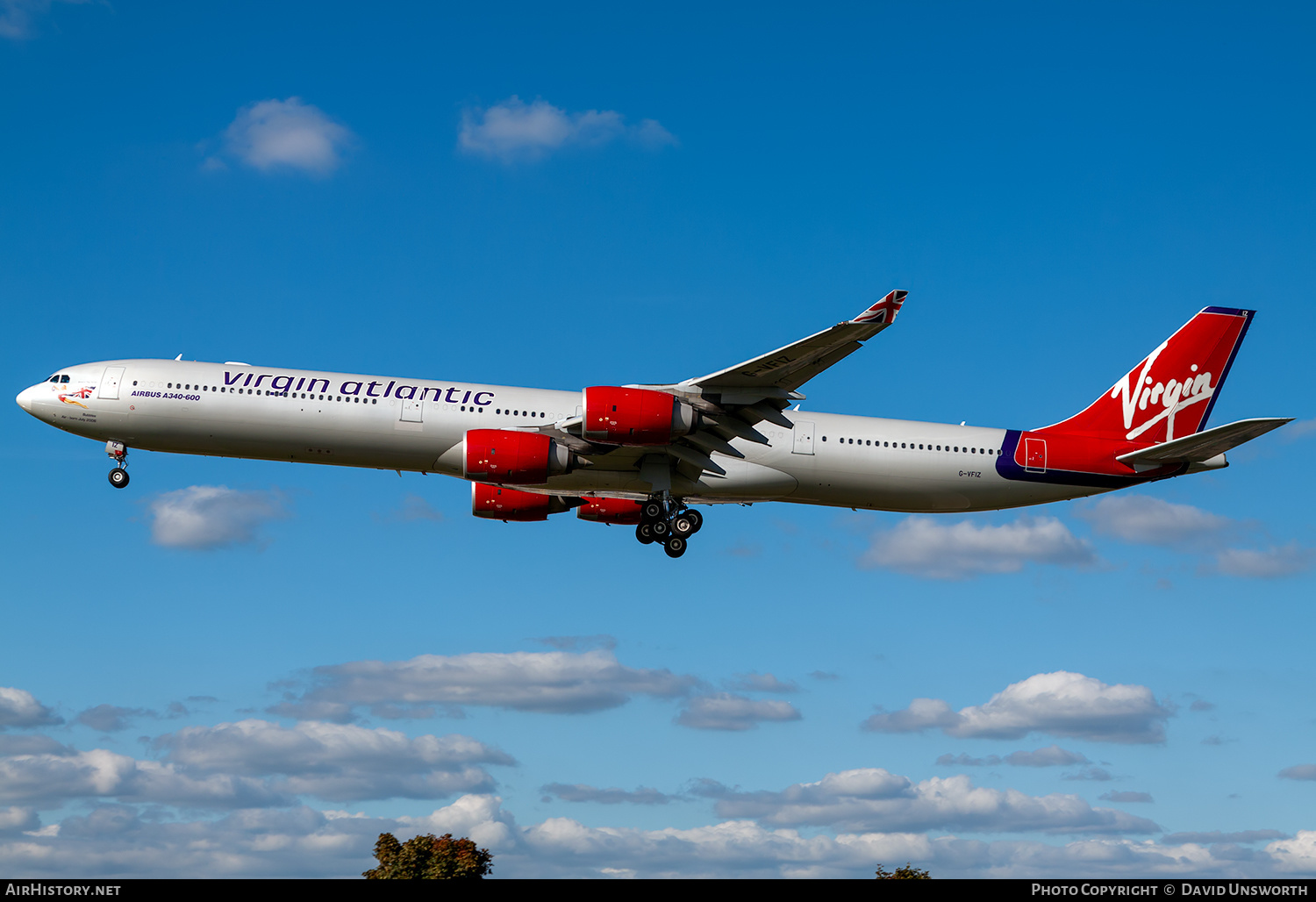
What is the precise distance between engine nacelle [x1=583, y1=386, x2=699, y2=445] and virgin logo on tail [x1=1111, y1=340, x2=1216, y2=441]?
58.4 ft

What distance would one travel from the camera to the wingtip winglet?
30.8 meters

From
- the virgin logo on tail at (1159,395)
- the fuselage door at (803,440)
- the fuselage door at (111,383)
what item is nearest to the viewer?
the fuselage door at (111,383)

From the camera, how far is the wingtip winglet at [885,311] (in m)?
30.8

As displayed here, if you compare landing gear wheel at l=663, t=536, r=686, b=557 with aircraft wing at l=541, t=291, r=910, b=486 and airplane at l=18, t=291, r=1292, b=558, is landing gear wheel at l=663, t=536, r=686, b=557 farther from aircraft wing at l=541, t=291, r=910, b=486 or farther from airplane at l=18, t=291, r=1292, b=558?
aircraft wing at l=541, t=291, r=910, b=486

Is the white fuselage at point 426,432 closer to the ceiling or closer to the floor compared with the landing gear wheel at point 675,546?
closer to the ceiling

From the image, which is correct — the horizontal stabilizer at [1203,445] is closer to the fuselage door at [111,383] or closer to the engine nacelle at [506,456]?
the engine nacelle at [506,456]

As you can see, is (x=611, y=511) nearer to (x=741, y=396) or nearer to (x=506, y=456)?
(x=506, y=456)

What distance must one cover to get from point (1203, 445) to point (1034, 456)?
5150 mm

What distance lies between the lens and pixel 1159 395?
42719 mm

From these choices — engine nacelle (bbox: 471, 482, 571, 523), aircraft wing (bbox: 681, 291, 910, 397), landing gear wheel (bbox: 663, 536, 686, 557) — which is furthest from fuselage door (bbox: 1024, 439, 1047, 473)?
engine nacelle (bbox: 471, 482, 571, 523)

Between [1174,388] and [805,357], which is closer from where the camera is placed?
[805,357]

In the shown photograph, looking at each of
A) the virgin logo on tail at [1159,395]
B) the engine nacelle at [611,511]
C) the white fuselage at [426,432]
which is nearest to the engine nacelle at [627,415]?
the white fuselage at [426,432]

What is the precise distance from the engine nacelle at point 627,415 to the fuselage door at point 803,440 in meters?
5.77

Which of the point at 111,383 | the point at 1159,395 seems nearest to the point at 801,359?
the point at 1159,395
